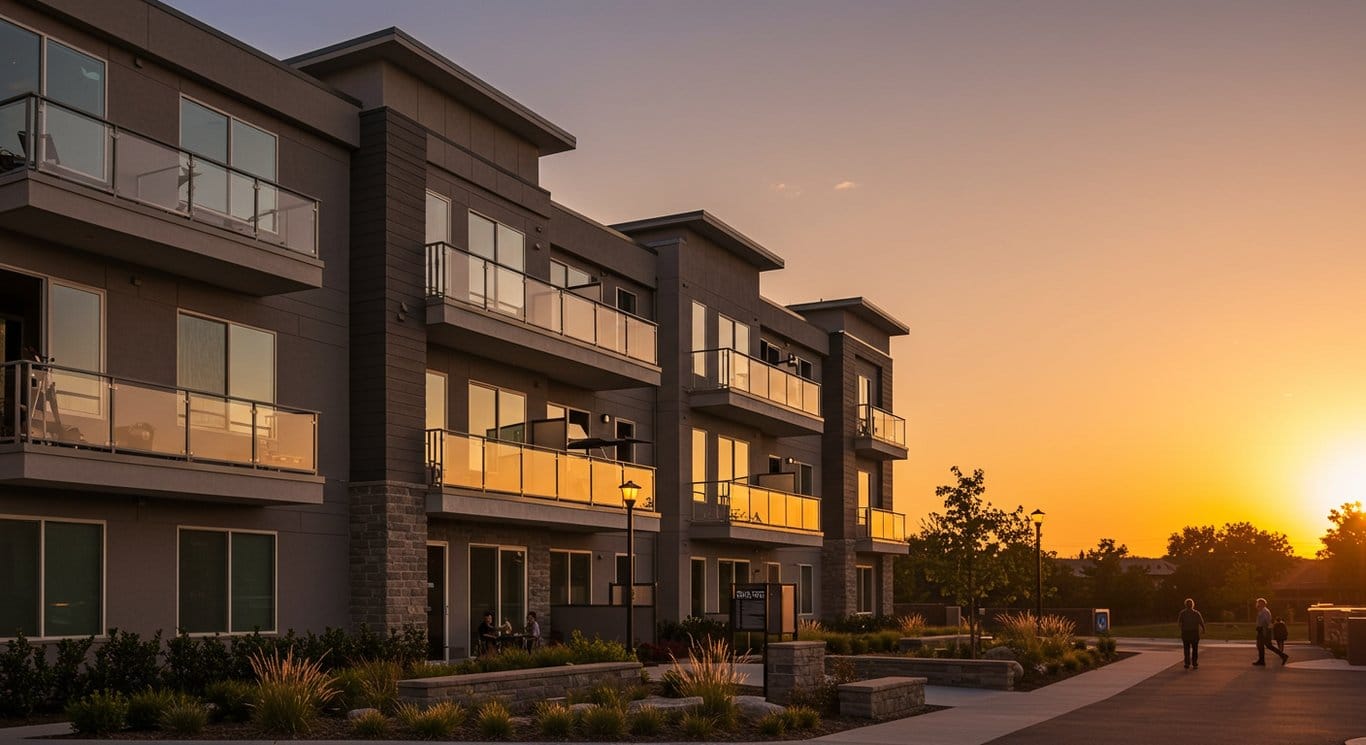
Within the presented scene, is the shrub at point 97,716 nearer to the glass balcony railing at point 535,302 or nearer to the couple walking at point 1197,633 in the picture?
the glass balcony railing at point 535,302

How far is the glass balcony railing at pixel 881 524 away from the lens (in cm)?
4672

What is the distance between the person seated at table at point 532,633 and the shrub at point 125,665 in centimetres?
878

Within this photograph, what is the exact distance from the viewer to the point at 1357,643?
104 feet

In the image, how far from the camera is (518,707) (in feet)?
61.7

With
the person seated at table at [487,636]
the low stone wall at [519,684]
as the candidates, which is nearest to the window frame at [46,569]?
the low stone wall at [519,684]

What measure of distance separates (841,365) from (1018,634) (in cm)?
1770

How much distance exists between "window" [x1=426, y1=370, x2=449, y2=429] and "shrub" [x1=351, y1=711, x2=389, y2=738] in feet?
34.5

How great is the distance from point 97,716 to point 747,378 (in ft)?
77.6

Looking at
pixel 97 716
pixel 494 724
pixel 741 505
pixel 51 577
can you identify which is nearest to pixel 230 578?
pixel 51 577

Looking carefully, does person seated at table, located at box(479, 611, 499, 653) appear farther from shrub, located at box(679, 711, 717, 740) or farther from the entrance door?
shrub, located at box(679, 711, 717, 740)

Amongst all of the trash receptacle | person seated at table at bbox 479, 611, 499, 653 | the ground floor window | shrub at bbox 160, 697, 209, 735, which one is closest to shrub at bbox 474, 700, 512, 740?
shrub at bbox 160, 697, 209, 735

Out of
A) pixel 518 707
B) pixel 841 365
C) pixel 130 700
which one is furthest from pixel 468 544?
pixel 841 365

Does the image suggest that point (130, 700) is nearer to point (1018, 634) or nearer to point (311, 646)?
point (311, 646)

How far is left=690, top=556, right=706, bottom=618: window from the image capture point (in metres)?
36.6
